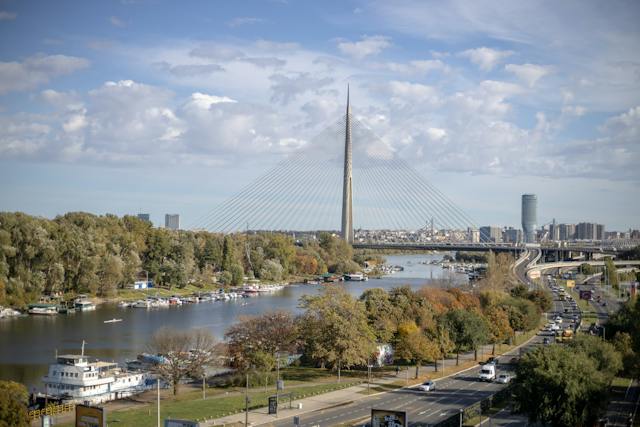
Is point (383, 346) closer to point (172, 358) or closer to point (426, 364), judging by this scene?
point (426, 364)

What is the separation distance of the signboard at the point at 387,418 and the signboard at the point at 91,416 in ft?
14.4

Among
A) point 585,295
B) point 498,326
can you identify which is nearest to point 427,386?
point 498,326

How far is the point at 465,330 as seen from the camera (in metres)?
22.3

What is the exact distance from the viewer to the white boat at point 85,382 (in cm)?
1859

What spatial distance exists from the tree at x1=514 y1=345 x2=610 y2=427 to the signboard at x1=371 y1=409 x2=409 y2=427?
2733 millimetres

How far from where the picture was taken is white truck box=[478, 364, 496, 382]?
1955 centimetres

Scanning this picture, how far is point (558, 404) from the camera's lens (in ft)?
43.4

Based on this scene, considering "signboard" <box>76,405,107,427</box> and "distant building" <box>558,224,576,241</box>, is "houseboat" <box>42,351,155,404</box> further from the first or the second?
"distant building" <box>558,224,576,241</box>

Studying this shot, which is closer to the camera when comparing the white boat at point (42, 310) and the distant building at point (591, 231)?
the white boat at point (42, 310)

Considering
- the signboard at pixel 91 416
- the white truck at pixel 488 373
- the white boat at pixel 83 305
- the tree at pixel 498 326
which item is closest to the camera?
the signboard at pixel 91 416

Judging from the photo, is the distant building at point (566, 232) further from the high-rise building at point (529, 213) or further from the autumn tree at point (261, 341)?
the autumn tree at point (261, 341)

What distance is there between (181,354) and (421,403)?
6.44 m

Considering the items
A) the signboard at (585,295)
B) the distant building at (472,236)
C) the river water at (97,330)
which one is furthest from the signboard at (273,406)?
the distant building at (472,236)

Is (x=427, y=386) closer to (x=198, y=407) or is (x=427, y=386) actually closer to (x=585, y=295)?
(x=198, y=407)
